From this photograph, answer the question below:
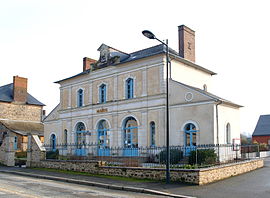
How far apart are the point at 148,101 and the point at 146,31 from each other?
11.6 meters

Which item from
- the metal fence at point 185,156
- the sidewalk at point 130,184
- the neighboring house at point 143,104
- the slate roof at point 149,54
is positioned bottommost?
the sidewalk at point 130,184

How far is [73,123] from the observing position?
30.4m

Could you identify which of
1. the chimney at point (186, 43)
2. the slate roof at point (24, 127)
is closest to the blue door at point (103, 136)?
the chimney at point (186, 43)

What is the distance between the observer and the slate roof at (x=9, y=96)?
41.7 meters

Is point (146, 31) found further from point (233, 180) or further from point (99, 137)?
point (99, 137)

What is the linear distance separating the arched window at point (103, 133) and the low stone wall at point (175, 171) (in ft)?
24.7

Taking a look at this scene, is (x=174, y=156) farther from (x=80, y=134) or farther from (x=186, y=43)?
(x=80, y=134)

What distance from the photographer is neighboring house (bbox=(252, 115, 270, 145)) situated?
50250mm

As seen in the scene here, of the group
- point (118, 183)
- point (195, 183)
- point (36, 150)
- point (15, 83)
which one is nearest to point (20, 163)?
point (36, 150)

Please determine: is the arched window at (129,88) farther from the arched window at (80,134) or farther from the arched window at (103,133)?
the arched window at (80,134)

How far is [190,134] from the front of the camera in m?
21.9

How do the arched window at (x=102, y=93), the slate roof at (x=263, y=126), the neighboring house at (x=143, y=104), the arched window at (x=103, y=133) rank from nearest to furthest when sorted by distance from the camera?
the neighboring house at (x=143, y=104)
the arched window at (x=103, y=133)
the arched window at (x=102, y=93)
the slate roof at (x=263, y=126)

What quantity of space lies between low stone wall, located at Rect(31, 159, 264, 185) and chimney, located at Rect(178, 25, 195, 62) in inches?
433

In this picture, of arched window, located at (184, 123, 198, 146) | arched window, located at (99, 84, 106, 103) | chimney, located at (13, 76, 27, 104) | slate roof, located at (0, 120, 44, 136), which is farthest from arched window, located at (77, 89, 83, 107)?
chimney, located at (13, 76, 27, 104)
